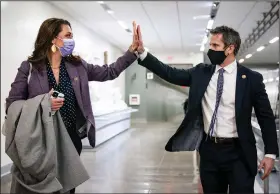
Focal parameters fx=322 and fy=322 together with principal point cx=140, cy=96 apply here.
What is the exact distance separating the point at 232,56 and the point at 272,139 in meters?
0.53

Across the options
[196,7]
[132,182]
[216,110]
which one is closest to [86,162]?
[132,182]

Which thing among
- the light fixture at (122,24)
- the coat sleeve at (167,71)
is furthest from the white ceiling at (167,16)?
the coat sleeve at (167,71)

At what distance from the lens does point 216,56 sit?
1.86 metres

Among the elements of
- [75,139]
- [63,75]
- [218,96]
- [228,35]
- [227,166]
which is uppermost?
[228,35]

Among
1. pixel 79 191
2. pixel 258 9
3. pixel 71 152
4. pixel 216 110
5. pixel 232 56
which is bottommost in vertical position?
pixel 79 191

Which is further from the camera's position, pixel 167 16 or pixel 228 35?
pixel 167 16

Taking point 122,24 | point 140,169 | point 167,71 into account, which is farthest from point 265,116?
point 122,24

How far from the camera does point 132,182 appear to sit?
4.08 metres

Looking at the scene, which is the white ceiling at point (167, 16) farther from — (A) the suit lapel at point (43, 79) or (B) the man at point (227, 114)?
(A) the suit lapel at point (43, 79)

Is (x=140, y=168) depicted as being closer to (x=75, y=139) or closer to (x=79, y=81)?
(x=75, y=139)

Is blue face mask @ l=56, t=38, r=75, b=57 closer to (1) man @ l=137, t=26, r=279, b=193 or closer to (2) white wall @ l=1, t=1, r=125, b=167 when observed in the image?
(1) man @ l=137, t=26, r=279, b=193

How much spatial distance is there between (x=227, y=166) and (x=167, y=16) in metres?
5.01

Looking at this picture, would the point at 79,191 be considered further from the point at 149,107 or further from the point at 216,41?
the point at 216,41

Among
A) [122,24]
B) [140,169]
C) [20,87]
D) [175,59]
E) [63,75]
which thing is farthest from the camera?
[122,24]
